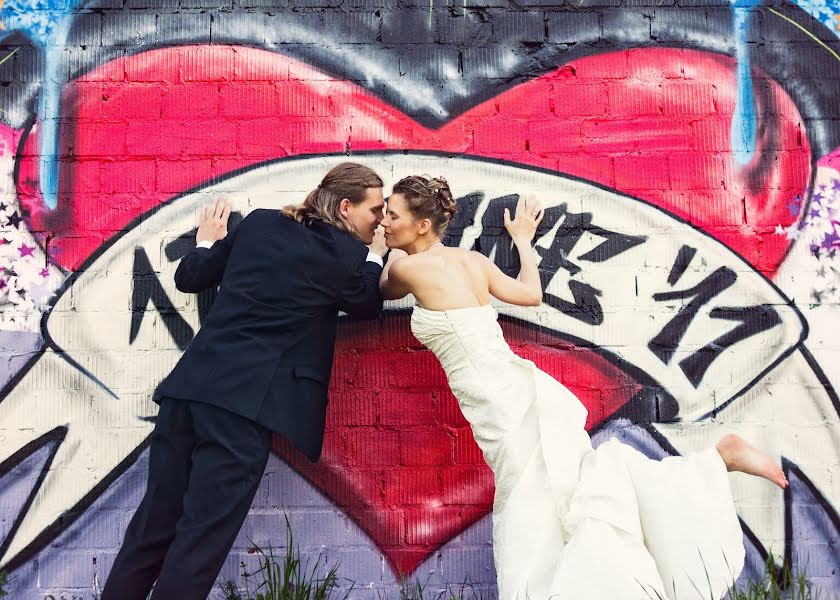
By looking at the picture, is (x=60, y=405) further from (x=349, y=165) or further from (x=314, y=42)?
(x=314, y=42)

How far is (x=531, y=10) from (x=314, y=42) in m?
1.01

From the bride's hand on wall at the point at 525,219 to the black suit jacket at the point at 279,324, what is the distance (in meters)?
0.73

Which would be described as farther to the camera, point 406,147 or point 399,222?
point 406,147

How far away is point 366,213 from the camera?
110 inches

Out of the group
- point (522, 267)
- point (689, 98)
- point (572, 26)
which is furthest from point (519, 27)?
point (522, 267)

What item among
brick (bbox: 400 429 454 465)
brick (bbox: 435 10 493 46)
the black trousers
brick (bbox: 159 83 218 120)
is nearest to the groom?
the black trousers

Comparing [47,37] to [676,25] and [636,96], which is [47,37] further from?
[676,25]

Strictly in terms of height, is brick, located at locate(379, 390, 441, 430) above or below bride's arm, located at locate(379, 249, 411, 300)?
below

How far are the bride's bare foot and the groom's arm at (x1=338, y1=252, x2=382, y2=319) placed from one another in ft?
4.71

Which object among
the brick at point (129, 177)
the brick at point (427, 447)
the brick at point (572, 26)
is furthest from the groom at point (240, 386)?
the brick at point (572, 26)

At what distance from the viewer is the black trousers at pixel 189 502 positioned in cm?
234

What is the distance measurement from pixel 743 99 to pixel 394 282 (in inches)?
73.4

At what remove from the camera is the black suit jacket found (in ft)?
8.04

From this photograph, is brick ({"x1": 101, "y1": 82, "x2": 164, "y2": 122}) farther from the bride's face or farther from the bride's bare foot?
the bride's bare foot
